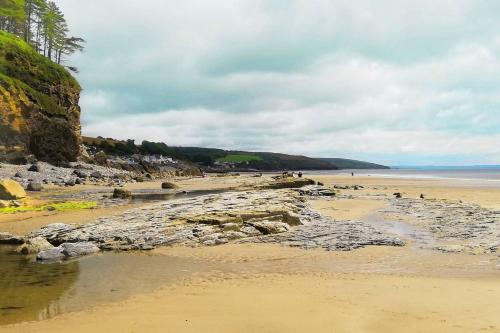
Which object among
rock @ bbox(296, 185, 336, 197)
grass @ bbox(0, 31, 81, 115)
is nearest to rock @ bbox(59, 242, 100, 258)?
rock @ bbox(296, 185, 336, 197)

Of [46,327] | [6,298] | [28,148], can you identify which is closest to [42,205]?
[6,298]

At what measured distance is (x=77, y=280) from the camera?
37.5 feet

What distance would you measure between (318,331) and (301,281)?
378 cm

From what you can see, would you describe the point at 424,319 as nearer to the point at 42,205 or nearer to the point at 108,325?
the point at 108,325

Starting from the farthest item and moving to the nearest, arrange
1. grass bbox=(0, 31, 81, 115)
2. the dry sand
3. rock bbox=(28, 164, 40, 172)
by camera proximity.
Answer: grass bbox=(0, 31, 81, 115)
rock bbox=(28, 164, 40, 172)
the dry sand

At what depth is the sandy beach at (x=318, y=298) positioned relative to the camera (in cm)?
740

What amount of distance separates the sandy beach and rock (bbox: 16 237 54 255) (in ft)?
22.5

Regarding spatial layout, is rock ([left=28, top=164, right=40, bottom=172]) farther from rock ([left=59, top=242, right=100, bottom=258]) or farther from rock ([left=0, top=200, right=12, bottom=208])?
rock ([left=59, top=242, right=100, bottom=258])

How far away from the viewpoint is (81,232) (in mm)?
17484

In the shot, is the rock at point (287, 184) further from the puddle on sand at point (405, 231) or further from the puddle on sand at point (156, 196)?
the puddle on sand at point (405, 231)

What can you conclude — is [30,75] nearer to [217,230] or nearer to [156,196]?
[156,196]

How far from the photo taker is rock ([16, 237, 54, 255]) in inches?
594

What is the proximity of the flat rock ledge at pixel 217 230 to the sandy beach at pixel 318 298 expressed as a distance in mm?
2072

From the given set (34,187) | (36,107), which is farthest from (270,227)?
(36,107)
